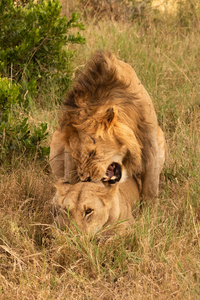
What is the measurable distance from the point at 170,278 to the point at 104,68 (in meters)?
1.78

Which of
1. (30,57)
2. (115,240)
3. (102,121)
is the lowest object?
(115,240)

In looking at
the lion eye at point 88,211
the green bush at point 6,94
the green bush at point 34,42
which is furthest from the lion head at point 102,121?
the green bush at point 34,42

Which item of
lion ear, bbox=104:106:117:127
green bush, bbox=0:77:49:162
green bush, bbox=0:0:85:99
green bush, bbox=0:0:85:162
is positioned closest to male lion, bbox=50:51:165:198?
lion ear, bbox=104:106:117:127

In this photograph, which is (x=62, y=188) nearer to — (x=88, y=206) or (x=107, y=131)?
(x=88, y=206)

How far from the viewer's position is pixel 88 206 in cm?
295

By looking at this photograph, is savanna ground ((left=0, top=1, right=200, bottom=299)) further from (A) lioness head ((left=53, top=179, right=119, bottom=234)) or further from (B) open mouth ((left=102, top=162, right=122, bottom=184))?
(B) open mouth ((left=102, top=162, right=122, bottom=184))

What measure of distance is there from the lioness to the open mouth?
0.62 feet

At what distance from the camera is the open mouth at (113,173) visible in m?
3.43

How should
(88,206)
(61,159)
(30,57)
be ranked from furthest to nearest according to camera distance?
1. (30,57)
2. (61,159)
3. (88,206)

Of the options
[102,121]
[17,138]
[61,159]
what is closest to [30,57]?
[17,138]

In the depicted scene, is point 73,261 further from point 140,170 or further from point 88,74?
point 88,74

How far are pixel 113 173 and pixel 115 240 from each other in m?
0.55

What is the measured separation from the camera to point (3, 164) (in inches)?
173

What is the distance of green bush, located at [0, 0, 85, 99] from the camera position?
5141 millimetres
